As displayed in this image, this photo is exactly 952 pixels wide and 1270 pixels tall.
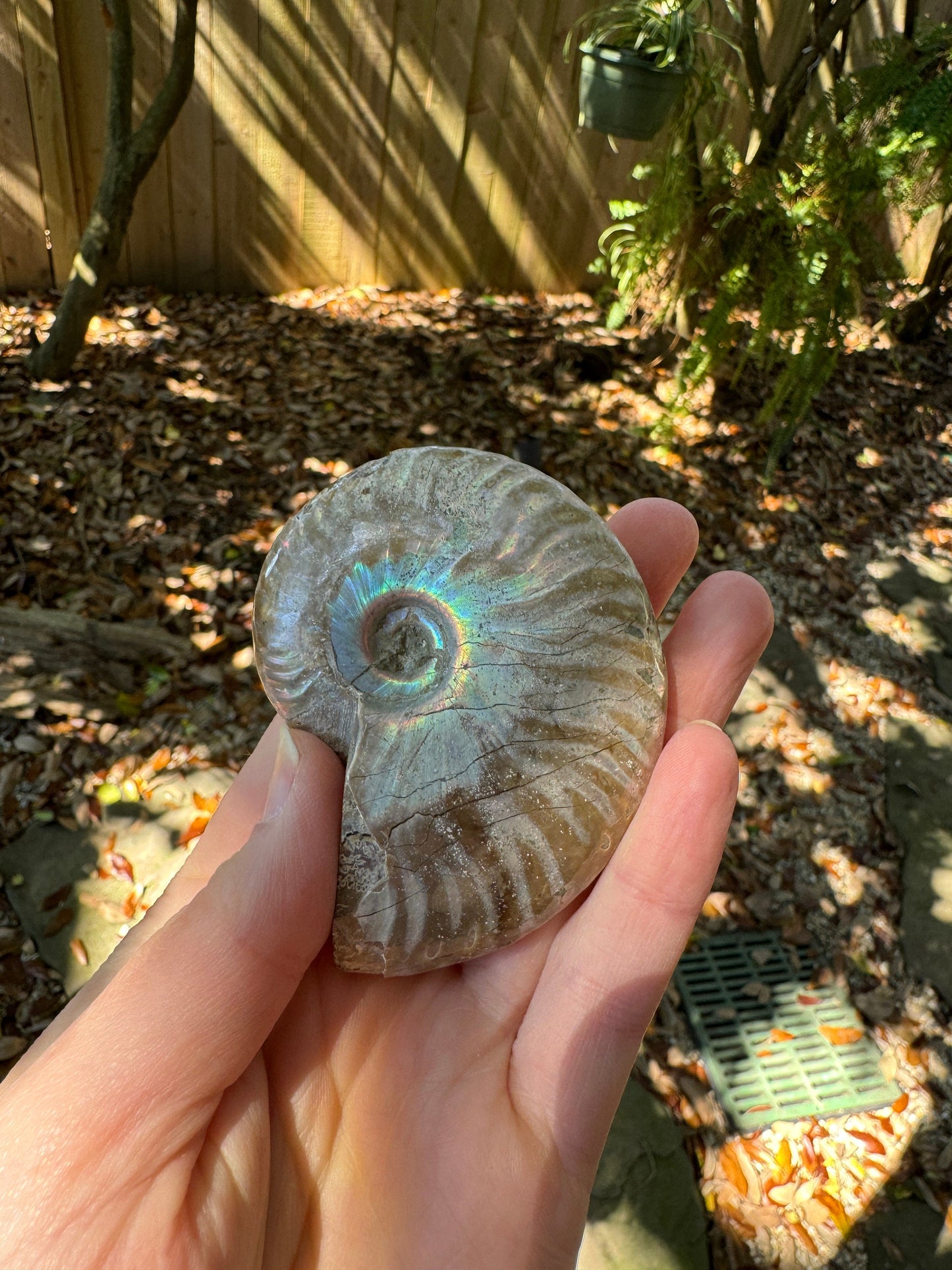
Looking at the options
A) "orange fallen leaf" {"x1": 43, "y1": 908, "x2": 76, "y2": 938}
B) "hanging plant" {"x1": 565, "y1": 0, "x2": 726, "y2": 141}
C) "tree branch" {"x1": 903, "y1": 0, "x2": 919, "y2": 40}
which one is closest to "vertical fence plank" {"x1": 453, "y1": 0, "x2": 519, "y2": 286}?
"hanging plant" {"x1": 565, "y1": 0, "x2": 726, "y2": 141}

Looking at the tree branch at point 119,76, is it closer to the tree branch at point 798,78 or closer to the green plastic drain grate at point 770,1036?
the tree branch at point 798,78

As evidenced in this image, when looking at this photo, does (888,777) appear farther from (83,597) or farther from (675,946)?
(83,597)

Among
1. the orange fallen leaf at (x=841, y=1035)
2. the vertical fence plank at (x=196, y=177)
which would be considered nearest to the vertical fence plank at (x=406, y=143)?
the vertical fence plank at (x=196, y=177)

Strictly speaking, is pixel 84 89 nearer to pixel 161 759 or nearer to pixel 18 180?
pixel 18 180

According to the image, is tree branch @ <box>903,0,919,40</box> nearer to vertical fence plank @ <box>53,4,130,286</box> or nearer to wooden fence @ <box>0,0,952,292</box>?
wooden fence @ <box>0,0,952,292</box>

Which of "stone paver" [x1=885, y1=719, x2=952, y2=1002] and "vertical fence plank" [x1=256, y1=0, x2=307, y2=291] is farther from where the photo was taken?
"vertical fence plank" [x1=256, y1=0, x2=307, y2=291]

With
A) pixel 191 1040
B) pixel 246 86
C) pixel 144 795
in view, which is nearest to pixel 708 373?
pixel 246 86

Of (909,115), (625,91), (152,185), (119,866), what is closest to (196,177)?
(152,185)

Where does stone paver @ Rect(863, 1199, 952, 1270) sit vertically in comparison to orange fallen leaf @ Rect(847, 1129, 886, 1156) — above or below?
below
